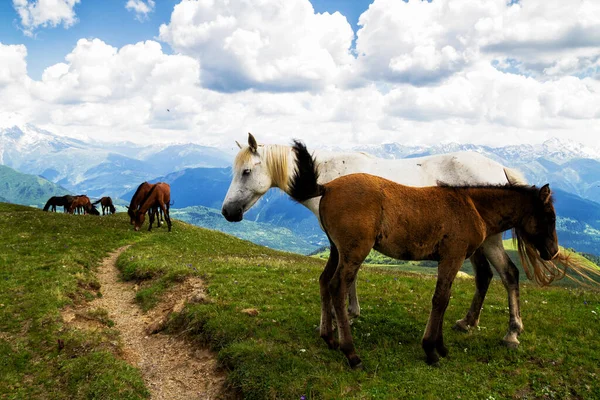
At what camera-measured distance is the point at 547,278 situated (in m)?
9.09

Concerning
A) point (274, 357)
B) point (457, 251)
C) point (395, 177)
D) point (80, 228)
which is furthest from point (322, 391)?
point (80, 228)

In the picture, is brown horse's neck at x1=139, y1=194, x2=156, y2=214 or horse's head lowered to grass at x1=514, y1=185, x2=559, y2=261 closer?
horse's head lowered to grass at x1=514, y1=185, x2=559, y2=261

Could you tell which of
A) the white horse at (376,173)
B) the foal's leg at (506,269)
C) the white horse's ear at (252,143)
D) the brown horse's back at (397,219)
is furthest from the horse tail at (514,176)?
the white horse's ear at (252,143)

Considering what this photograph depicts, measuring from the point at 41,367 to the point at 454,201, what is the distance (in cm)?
1091

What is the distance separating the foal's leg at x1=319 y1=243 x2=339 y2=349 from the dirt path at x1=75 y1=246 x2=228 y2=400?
269 centimetres

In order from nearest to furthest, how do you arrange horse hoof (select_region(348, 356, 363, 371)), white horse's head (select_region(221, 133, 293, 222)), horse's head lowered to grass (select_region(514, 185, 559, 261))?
1. horse hoof (select_region(348, 356, 363, 371))
2. horse's head lowered to grass (select_region(514, 185, 559, 261))
3. white horse's head (select_region(221, 133, 293, 222))

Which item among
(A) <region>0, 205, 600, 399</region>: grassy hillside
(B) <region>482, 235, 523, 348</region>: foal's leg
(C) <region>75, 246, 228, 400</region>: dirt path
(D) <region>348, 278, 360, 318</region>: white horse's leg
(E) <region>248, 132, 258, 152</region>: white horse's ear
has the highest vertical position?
(E) <region>248, 132, 258, 152</region>: white horse's ear

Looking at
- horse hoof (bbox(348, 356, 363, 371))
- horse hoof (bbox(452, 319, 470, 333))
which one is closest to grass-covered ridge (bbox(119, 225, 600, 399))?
horse hoof (bbox(348, 356, 363, 371))

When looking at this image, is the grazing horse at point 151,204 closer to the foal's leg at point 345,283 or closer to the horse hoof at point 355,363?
the foal's leg at point 345,283

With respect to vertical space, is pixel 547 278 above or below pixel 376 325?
above

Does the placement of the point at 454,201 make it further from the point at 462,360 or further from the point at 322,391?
the point at 322,391

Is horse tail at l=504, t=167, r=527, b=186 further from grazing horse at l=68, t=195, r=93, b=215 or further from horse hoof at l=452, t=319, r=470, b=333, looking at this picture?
grazing horse at l=68, t=195, r=93, b=215

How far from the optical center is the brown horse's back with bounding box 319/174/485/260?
743cm

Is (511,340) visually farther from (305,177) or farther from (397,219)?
(305,177)
